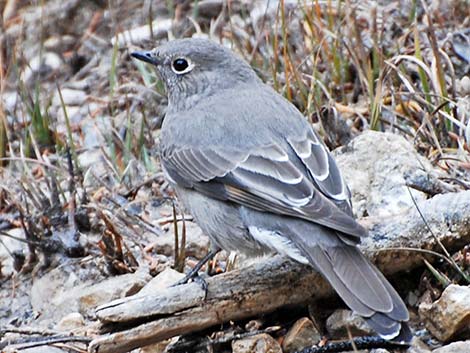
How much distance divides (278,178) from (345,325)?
33.8 inches

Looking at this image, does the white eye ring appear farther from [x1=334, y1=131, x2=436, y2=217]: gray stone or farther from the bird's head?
[x1=334, y1=131, x2=436, y2=217]: gray stone

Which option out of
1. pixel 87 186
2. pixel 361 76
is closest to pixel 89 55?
pixel 87 186

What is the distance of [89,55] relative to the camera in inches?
398

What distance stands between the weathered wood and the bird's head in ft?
5.40

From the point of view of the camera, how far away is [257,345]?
523cm

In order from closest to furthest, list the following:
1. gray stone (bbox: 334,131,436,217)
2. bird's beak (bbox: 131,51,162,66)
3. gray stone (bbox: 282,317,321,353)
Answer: gray stone (bbox: 282,317,321,353) → gray stone (bbox: 334,131,436,217) → bird's beak (bbox: 131,51,162,66)

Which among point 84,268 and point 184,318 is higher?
point 184,318

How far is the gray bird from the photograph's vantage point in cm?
492

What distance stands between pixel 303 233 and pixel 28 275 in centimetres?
263

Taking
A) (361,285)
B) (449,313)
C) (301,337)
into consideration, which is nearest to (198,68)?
(301,337)

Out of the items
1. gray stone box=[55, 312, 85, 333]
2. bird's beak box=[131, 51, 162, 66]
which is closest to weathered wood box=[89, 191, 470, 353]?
gray stone box=[55, 312, 85, 333]

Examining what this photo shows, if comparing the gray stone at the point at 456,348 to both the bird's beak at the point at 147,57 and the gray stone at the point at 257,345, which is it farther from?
the bird's beak at the point at 147,57

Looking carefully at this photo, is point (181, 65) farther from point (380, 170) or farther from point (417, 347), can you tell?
point (417, 347)

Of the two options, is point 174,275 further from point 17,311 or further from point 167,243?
point 17,311
